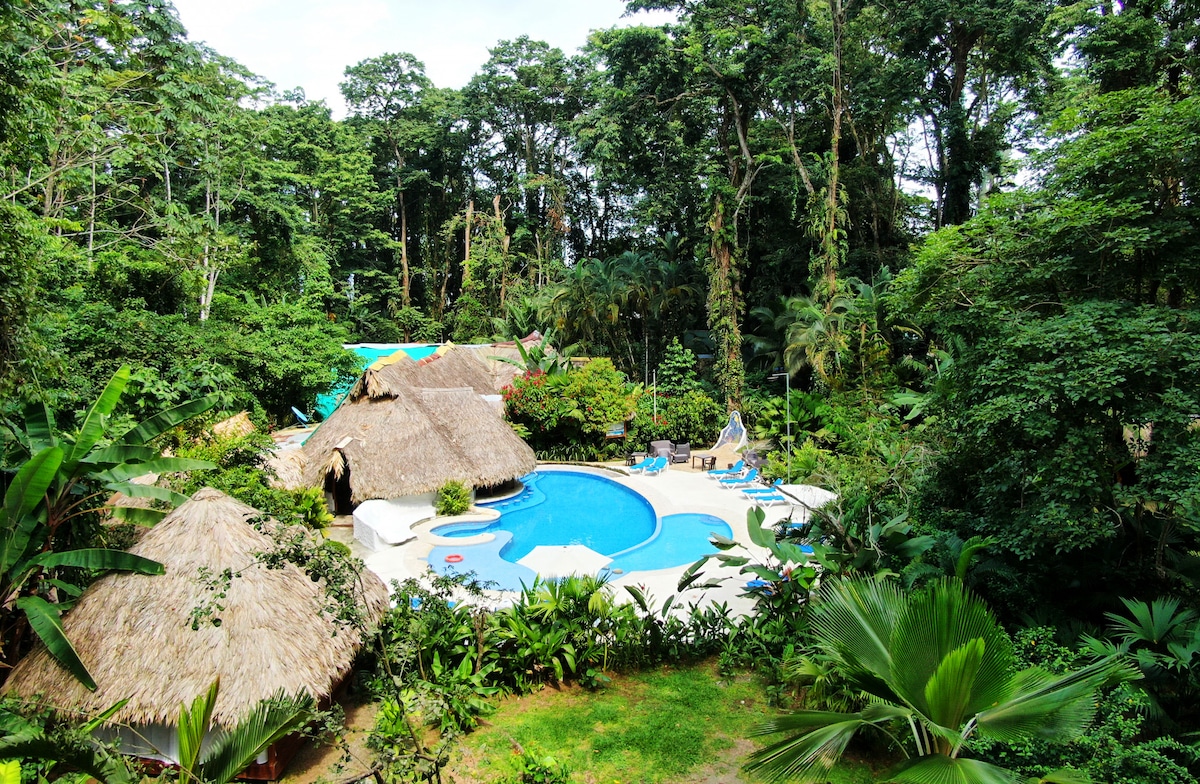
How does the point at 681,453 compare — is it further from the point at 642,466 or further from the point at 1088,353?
the point at 1088,353

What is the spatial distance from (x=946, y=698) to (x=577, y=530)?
9.37m

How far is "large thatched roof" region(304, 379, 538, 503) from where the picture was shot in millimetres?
11445

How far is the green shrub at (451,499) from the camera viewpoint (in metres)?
11.7

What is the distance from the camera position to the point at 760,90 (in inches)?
714

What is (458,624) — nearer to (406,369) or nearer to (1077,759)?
(1077,759)

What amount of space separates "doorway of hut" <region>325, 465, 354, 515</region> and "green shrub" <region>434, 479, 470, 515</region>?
171 cm

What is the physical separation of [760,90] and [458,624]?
681 inches

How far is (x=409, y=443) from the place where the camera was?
39.5 feet

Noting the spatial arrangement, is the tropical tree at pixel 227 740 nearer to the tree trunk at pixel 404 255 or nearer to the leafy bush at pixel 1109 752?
the leafy bush at pixel 1109 752

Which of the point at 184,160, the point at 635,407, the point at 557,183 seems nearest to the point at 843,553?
the point at 635,407

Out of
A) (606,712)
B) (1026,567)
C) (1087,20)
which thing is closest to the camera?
(606,712)

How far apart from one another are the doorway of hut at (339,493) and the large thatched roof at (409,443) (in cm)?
39

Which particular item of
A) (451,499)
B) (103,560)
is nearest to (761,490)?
(451,499)

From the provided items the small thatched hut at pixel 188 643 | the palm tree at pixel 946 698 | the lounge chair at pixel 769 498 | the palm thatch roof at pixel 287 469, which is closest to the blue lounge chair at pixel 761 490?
the lounge chair at pixel 769 498
